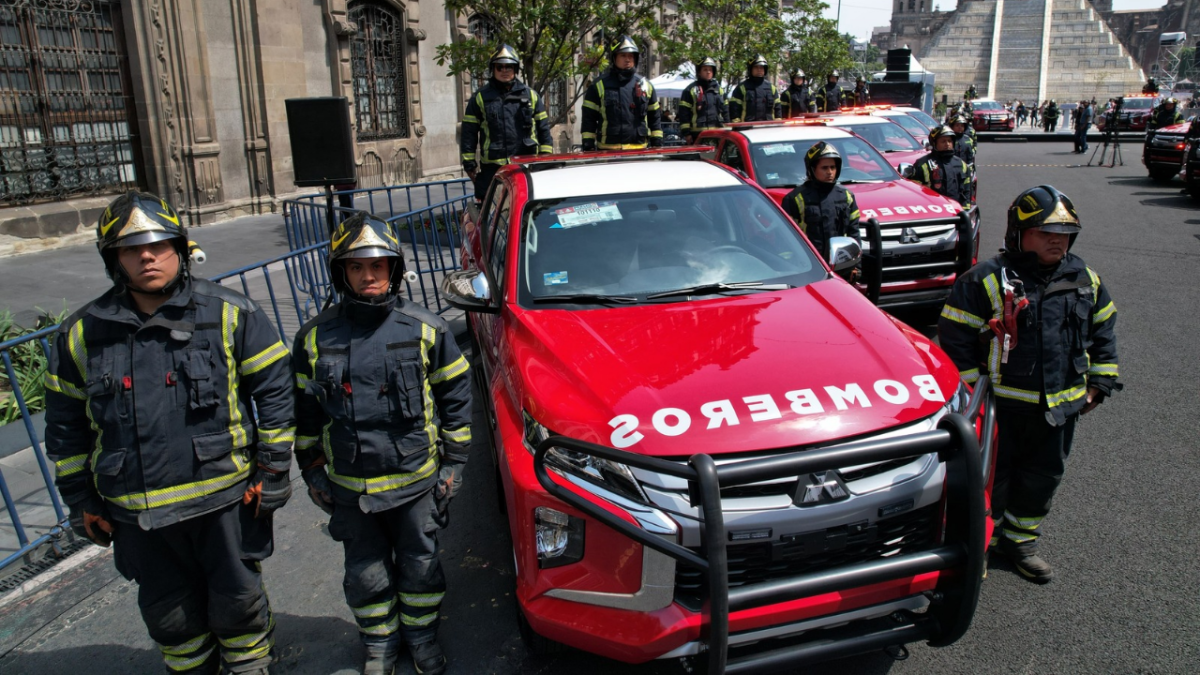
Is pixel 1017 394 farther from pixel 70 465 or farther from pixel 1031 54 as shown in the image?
pixel 1031 54

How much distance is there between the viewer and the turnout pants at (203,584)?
286 cm

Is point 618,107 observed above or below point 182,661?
above

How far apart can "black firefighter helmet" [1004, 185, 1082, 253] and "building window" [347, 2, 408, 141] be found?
47.5 feet

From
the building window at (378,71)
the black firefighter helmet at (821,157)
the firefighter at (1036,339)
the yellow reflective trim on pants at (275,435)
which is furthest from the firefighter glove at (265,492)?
the building window at (378,71)

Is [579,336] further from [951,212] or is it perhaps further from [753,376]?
[951,212]

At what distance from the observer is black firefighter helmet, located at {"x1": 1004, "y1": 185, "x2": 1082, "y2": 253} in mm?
3350

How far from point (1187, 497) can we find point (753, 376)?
2.95 meters

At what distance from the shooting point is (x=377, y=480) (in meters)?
2.97

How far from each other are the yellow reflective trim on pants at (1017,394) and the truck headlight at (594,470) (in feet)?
5.84

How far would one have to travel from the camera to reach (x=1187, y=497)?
169 inches

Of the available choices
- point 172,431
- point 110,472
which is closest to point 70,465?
point 110,472

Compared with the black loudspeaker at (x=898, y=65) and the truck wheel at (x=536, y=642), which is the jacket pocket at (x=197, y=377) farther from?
the black loudspeaker at (x=898, y=65)

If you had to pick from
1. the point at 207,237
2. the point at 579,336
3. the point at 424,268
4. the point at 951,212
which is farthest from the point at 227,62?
the point at 579,336

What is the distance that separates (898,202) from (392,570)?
5.86m
